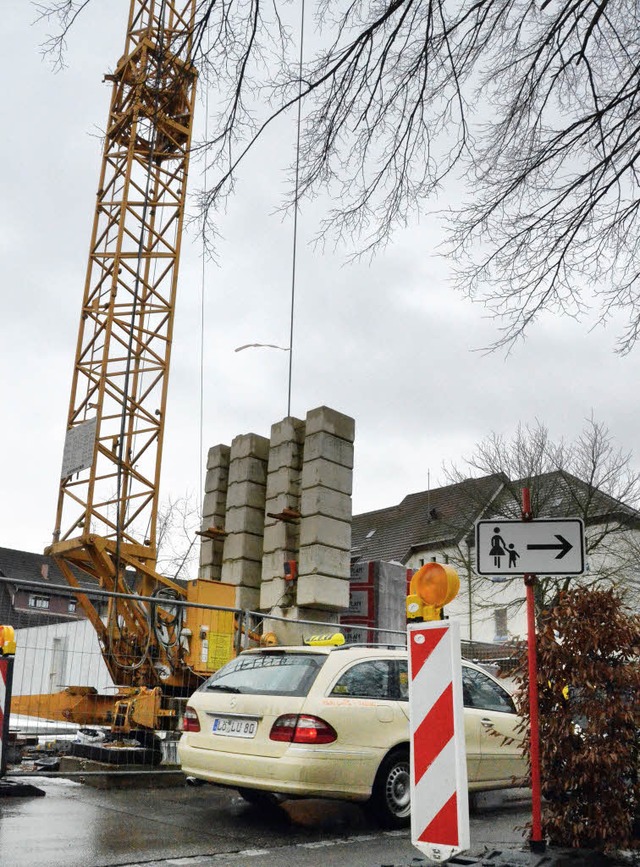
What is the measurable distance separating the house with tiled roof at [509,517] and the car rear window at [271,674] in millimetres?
12678

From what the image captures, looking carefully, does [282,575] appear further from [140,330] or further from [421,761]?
[421,761]

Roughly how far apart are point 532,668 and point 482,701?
10.6 feet

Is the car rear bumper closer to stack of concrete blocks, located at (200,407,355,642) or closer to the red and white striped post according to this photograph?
the red and white striped post

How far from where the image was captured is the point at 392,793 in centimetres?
755

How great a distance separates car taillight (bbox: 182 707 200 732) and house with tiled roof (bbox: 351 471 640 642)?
12.9 meters

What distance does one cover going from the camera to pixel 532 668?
5824 millimetres

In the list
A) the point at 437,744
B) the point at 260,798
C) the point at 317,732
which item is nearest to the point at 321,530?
the point at 260,798

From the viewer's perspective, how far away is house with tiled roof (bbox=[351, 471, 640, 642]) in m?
30.0

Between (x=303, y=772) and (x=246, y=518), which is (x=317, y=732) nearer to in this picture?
(x=303, y=772)

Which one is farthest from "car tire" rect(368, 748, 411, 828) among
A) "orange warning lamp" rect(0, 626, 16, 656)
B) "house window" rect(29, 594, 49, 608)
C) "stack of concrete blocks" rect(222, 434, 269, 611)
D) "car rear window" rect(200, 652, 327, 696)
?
"stack of concrete blocks" rect(222, 434, 269, 611)

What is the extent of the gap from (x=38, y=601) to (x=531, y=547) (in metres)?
9.09

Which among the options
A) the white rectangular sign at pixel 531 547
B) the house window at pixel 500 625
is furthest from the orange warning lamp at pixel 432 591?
the house window at pixel 500 625

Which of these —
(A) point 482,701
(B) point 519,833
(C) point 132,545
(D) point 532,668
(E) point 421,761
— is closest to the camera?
(E) point 421,761

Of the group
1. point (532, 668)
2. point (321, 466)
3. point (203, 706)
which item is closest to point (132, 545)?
point (321, 466)
